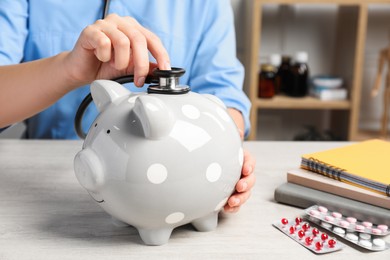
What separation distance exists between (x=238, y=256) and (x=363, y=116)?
1708 mm

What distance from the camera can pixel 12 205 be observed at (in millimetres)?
632

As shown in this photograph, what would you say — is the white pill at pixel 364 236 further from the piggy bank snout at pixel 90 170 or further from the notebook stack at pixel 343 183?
the piggy bank snout at pixel 90 170

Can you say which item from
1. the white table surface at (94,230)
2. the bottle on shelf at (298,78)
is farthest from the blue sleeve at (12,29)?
the bottle on shelf at (298,78)

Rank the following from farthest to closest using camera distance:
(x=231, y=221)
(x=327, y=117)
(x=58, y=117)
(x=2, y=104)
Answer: (x=327, y=117) < (x=58, y=117) < (x=2, y=104) < (x=231, y=221)

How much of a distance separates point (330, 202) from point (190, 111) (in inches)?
8.7

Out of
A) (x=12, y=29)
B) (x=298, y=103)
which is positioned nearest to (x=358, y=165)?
(x=12, y=29)

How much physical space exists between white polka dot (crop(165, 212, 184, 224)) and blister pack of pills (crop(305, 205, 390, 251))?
0.16 metres

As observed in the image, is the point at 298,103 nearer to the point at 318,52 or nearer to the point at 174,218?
the point at 318,52

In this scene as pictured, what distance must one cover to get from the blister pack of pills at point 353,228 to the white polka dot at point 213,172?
14cm

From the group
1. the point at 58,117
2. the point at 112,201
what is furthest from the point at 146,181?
the point at 58,117

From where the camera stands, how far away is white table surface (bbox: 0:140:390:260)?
514 millimetres

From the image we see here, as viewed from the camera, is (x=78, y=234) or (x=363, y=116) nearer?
(x=78, y=234)

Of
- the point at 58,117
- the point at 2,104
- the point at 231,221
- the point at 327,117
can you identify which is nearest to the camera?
the point at 231,221

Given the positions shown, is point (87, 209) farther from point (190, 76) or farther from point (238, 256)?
point (190, 76)
